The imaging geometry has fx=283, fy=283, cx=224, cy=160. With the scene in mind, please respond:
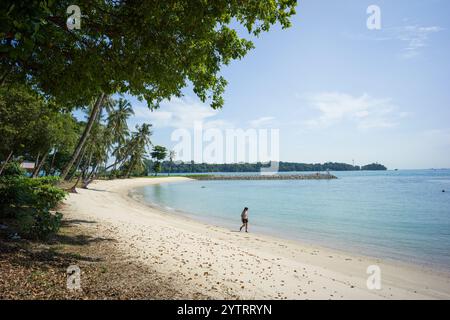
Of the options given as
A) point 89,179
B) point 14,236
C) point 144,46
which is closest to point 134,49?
point 144,46

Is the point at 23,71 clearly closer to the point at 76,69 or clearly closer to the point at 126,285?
the point at 76,69

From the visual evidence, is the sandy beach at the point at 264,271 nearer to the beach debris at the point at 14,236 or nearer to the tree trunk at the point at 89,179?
the beach debris at the point at 14,236

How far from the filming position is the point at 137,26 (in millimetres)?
6832

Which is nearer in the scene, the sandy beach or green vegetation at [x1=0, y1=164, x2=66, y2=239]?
the sandy beach

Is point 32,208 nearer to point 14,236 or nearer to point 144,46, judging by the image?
point 14,236

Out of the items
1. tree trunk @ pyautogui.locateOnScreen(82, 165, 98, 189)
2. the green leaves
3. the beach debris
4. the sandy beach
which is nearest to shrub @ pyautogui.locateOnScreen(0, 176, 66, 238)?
the beach debris

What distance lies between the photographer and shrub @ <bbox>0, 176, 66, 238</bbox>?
1038cm

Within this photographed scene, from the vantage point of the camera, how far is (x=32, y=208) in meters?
11.9

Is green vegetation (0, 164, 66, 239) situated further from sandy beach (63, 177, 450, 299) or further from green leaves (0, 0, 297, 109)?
green leaves (0, 0, 297, 109)

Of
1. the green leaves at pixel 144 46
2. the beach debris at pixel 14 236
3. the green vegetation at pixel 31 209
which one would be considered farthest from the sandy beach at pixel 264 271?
the green leaves at pixel 144 46

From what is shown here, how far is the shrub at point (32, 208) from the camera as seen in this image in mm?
10383

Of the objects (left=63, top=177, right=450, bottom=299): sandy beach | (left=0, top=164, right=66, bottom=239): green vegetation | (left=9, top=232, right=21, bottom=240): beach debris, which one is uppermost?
(left=0, top=164, right=66, bottom=239): green vegetation
